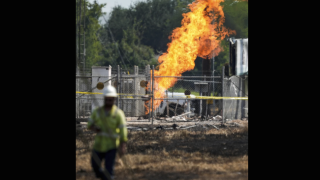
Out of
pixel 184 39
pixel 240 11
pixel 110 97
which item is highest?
pixel 240 11

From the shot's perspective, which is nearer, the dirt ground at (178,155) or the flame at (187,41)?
the dirt ground at (178,155)

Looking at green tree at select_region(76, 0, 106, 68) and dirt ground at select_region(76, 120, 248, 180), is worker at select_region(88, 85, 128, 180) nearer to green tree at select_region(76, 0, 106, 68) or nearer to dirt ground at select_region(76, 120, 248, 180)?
dirt ground at select_region(76, 120, 248, 180)

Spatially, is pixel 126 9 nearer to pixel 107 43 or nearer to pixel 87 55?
pixel 107 43

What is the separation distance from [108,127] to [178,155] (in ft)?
13.2

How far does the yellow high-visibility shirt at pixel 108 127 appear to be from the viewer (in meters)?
6.54

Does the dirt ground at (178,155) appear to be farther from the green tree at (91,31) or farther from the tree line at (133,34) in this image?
the tree line at (133,34)

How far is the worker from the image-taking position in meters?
6.48

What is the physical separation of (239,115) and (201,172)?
11008 millimetres

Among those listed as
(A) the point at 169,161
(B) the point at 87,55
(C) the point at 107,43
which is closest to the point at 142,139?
(A) the point at 169,161

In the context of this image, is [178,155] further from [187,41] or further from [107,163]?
[187,41]

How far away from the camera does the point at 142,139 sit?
12.5 metres

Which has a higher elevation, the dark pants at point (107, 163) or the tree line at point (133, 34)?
the tree line at point (133, 34)

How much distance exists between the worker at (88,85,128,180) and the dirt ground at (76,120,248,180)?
1615mm

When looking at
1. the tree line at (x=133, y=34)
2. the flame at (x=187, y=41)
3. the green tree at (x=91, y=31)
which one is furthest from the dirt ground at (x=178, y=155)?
the tree line at (x=133, y=34)
